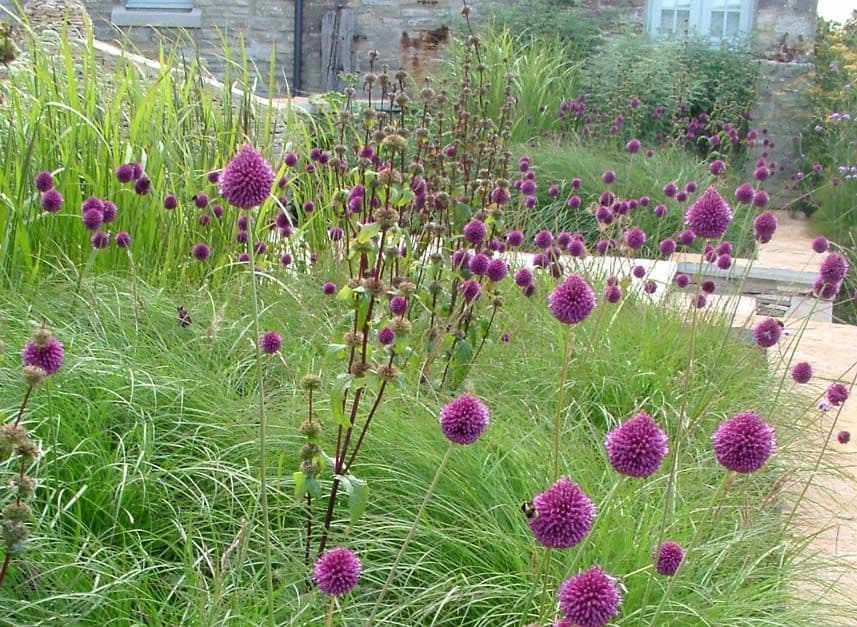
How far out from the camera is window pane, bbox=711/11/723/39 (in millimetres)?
11938

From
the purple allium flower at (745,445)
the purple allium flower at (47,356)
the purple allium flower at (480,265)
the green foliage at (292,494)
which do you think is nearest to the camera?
the purple allium flower at (745,445)

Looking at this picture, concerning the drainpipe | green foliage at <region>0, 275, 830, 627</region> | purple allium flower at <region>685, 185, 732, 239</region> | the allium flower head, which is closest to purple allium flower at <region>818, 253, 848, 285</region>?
the allium flower head

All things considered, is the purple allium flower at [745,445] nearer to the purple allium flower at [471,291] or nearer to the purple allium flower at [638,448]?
the purple allium flower at [638,448]

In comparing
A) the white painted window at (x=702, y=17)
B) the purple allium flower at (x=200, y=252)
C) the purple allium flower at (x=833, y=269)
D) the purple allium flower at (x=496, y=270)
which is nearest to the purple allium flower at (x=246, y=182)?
the purple allium flower at (x=496, y=270)

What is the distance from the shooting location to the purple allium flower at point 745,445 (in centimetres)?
151

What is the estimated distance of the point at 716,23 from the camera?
39.3ft

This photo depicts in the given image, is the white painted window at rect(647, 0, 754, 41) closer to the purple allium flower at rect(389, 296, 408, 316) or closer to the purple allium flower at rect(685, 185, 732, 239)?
the purple allium flower at rect(389, 296, 408, 316)

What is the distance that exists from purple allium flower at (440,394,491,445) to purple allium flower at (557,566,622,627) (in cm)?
32

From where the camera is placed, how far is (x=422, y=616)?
1957 millimetres

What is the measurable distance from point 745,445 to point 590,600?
0.41 m

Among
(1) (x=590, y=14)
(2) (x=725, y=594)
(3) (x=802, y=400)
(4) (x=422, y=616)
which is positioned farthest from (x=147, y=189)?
(1) (x=590, y=14)

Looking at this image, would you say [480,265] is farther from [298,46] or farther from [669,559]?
[298,46]

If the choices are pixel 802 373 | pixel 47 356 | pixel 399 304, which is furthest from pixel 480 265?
pixel 47 356

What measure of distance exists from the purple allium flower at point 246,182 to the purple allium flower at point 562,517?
0.63 m
